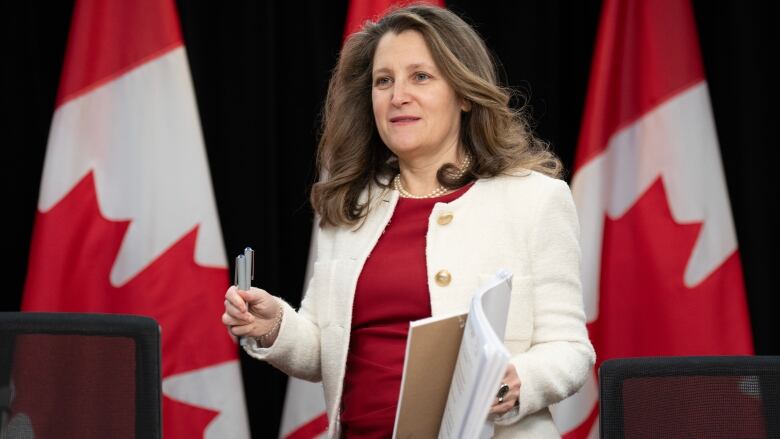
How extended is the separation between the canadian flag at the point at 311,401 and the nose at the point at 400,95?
0.99 metres

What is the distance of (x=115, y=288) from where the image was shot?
2.84 metres

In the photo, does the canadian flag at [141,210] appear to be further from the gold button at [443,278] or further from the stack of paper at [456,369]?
the stack of paper at [456,369]

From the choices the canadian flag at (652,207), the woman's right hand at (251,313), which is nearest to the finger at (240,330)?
the woman's right hand at (251,313)

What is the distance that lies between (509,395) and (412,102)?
1.94 feet

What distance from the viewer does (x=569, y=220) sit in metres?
1.87

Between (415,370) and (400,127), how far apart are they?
64 cm

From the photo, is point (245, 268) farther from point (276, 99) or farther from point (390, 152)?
point (276, 99)

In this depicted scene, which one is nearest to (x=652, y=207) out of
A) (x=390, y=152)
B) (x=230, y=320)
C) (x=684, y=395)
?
(x=390, y=152)

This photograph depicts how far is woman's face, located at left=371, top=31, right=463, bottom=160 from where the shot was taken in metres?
1.96

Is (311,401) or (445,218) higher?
(445,218)

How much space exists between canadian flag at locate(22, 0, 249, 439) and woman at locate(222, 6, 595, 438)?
850 millimetres

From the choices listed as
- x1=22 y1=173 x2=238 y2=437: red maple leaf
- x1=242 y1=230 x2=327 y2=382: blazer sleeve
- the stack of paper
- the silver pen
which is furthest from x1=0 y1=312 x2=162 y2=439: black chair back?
x1=22 y1=173 x2=238 y2=437: red maple leaf

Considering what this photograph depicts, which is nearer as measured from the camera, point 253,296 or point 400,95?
point 253,296

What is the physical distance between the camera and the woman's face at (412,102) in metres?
1.96
